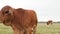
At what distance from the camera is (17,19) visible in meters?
6.25

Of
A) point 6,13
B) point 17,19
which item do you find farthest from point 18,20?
point 6,13

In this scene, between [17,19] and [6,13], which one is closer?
[6,13]

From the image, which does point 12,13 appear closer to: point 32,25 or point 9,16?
point 9,16

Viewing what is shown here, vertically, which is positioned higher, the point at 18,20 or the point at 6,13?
the point at 6,13

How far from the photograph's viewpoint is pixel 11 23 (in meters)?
6.19

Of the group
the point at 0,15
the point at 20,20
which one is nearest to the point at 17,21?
the point at 20,20

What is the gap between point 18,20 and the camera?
6242 millimetres

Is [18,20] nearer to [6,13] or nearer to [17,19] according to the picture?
[17,19]

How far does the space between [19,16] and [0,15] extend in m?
0.52

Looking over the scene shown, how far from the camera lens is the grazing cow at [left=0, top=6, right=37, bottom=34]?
Answer: 236 inches

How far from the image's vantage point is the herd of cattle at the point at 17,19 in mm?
5992

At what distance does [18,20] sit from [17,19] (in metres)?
0.03

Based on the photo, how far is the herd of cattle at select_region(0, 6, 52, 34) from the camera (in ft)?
19.7

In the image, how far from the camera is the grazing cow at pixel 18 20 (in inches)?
236
